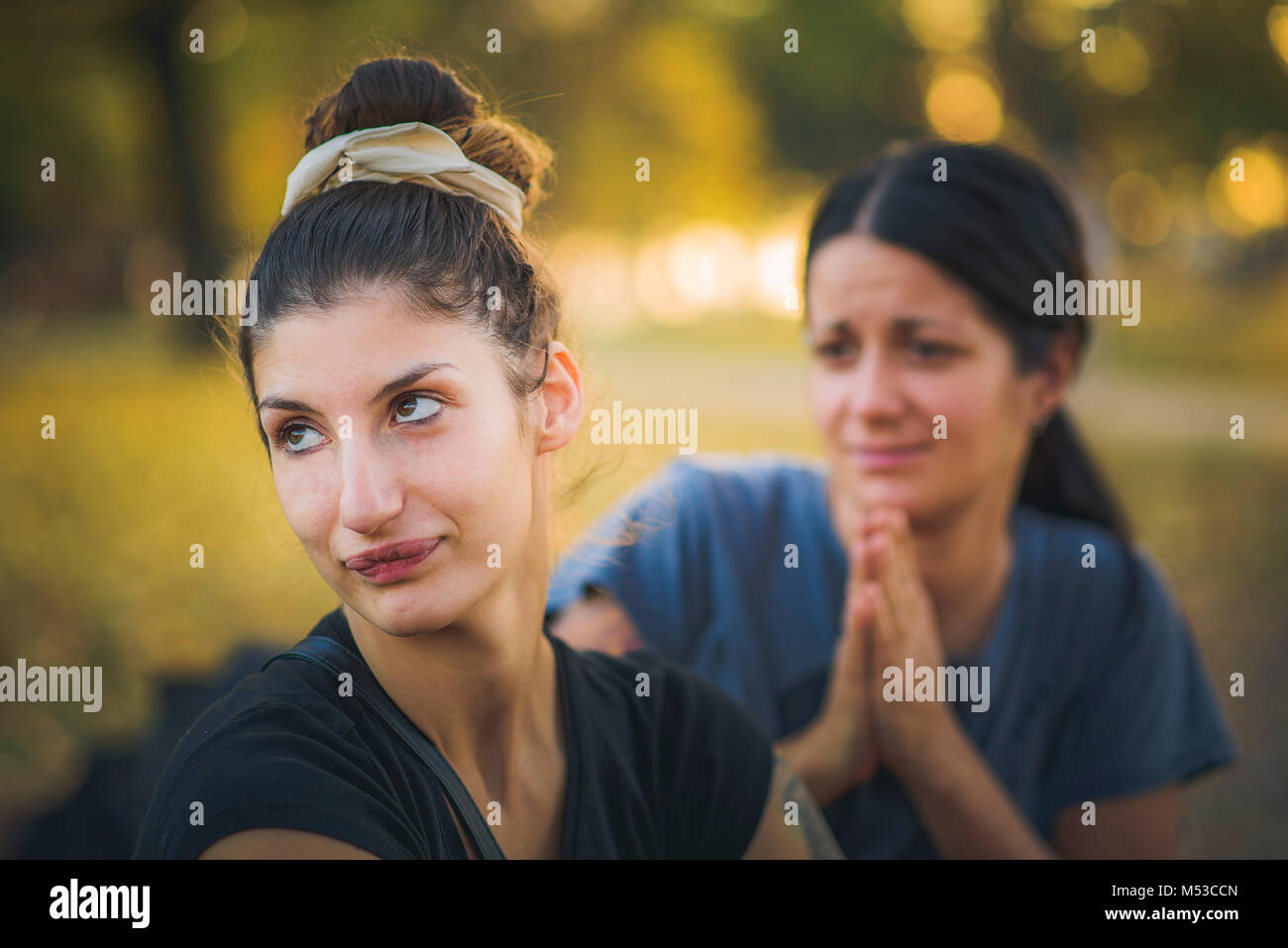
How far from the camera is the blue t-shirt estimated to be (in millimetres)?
2760

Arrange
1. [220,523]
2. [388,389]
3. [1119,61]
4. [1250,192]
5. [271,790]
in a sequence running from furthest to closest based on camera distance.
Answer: [1250,192] < [1119,61] < [220,523] < [388,389] < [271,790]

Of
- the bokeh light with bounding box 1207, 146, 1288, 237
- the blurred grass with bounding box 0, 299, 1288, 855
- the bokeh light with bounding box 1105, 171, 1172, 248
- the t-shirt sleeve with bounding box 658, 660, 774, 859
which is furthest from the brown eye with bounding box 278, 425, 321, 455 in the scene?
the bokeh light with bounding box 1105, 171, 1172, 248

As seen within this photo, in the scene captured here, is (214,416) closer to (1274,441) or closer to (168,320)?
(168,320)

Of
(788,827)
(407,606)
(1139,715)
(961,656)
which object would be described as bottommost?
(788,827)

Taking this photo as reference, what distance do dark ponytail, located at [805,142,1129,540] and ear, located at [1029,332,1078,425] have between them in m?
0.03

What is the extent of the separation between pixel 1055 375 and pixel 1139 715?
3.06ft

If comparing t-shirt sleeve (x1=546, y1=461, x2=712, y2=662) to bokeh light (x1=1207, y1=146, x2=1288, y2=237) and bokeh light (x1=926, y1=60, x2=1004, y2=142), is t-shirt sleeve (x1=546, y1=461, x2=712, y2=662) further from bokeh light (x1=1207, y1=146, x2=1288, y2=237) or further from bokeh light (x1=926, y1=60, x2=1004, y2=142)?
bokeh light (x1=926, y1=60, x2=1004, y2=142)

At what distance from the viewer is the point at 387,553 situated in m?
1.49

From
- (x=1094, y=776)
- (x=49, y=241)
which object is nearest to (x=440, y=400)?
(x=1094, y=776)

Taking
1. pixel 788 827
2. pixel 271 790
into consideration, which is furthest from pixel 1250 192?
pixel 271 790

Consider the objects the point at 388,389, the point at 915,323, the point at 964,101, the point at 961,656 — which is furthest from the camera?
the point at 964,101

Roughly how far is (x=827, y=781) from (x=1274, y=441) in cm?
737

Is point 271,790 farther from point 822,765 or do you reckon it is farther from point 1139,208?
point 1139,208

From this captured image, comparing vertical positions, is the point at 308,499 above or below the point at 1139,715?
above
